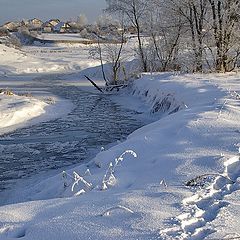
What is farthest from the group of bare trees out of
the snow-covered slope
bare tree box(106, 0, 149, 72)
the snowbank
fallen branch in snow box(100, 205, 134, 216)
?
fallen branch in snow box(100, 205, 134, 216)

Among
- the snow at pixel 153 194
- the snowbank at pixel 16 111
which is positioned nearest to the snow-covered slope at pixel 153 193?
the snow at pixel 153 194

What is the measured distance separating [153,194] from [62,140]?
324 inches

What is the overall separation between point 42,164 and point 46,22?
471 feet

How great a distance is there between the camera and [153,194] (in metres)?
4.98

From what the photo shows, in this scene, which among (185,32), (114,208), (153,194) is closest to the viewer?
(114,208)

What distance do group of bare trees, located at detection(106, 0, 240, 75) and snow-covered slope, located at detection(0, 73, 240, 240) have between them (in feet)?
47.6

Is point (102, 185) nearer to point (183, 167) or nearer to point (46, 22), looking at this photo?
point (183, 167)

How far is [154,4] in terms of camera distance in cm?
2872

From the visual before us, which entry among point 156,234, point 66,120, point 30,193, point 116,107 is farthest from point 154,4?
point 156,234

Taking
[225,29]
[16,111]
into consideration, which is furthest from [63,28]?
[16,111]

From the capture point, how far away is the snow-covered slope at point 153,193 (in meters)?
4.04

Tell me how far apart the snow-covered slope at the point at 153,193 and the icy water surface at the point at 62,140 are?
1.40 m

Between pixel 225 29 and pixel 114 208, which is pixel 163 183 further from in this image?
pixel 225 29

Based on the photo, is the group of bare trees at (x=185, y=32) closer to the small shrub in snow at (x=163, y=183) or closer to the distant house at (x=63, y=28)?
the small shrub in snow at (x=163, y=183)
